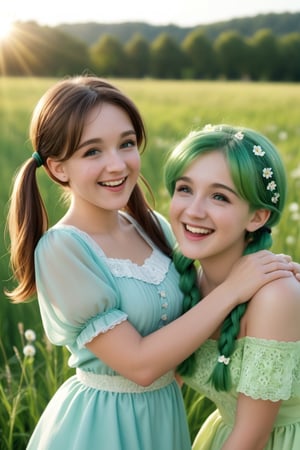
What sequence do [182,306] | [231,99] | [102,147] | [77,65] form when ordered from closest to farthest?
[102,147]
[182,306]
[231,99]
[77,65]

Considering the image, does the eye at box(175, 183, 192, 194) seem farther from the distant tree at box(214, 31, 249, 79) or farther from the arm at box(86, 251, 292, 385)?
the distant tree at box(214, 31, 249, 79)

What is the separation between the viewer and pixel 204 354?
87.5 inches

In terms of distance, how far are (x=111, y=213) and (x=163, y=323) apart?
1.29 ft

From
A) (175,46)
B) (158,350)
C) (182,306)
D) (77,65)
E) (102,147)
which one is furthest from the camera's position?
(77,65)

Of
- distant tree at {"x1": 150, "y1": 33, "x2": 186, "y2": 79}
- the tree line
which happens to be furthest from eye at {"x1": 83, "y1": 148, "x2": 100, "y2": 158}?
distant tree at {"x1": 150, "y1": 33, "x2": 186, "y2": 79}

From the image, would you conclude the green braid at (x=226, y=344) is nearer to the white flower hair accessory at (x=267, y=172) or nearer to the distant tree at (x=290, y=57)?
the white flower hair accessory at (x=267, y=172)

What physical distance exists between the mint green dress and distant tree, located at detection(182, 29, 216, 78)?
2016 cm

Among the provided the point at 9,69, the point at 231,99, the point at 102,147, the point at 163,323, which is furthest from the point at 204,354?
the point at 9,69

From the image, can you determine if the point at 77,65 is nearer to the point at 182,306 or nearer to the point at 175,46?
the point at 175,46

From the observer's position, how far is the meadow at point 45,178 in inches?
115

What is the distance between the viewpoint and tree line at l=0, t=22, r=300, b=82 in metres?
20.8

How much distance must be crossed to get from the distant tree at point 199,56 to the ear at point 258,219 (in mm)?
20141

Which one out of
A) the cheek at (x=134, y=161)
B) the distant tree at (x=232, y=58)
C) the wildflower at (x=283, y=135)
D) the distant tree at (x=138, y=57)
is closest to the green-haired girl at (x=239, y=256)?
the cheek at (x=134, y=161)

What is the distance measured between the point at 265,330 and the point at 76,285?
55 cm
